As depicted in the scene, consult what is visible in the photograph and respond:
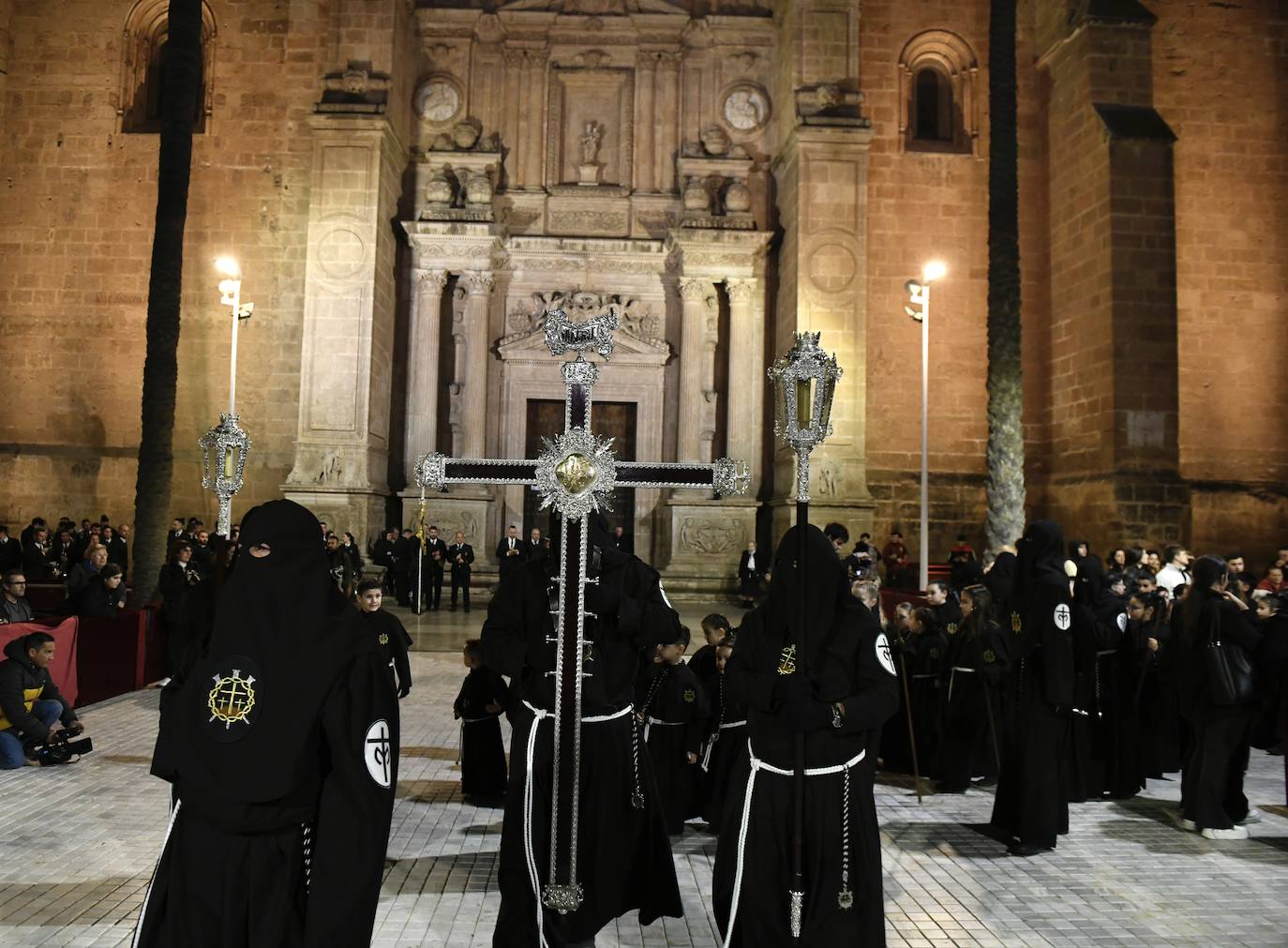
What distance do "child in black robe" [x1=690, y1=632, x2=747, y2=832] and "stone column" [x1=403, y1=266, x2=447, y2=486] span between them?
1461 centimetres

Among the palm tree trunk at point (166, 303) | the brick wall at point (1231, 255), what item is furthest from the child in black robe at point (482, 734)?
the brick wall at point (1231, 255)

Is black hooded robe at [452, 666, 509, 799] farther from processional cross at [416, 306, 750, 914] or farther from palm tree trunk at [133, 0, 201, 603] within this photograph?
palm tree trunk at [133, 0, 201, 603]

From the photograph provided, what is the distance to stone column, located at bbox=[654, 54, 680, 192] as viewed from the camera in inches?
838

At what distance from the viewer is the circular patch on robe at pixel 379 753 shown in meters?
2.54

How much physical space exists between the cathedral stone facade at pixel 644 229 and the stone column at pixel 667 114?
58 mm

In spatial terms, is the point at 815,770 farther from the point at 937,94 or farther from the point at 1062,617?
the point at 937,94

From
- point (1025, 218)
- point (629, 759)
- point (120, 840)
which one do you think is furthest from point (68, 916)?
point (1025, 218)

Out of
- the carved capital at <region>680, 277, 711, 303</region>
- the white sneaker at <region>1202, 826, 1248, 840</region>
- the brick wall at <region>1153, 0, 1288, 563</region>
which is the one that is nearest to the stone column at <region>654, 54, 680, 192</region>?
the carved capital at <region>680, 277, 711, 303</region>

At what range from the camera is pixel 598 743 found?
14.7 feet

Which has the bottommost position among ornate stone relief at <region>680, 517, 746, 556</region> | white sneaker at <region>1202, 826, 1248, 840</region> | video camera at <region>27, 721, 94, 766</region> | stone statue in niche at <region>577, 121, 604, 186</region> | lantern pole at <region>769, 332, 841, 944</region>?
white sneaker at <region>1202, 826, 1248, 840</region>

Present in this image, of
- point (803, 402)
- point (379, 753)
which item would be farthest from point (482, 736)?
point (379, 753)

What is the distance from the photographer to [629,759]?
4508mm

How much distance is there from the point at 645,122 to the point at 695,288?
4.03 m

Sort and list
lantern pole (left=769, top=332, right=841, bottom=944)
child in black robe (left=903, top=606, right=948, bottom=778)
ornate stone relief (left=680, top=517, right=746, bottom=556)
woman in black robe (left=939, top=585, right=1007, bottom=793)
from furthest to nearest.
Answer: ornate stone relief (left=680, top=517, right=746, bottom=556)
child in black robe (left=903, top=606, right=948, bottom=778)
woman in black robe (left=939, top=585, right=1007, bottom=793)
lantern pole (left=769, top=332, right=841, bottom=944)
